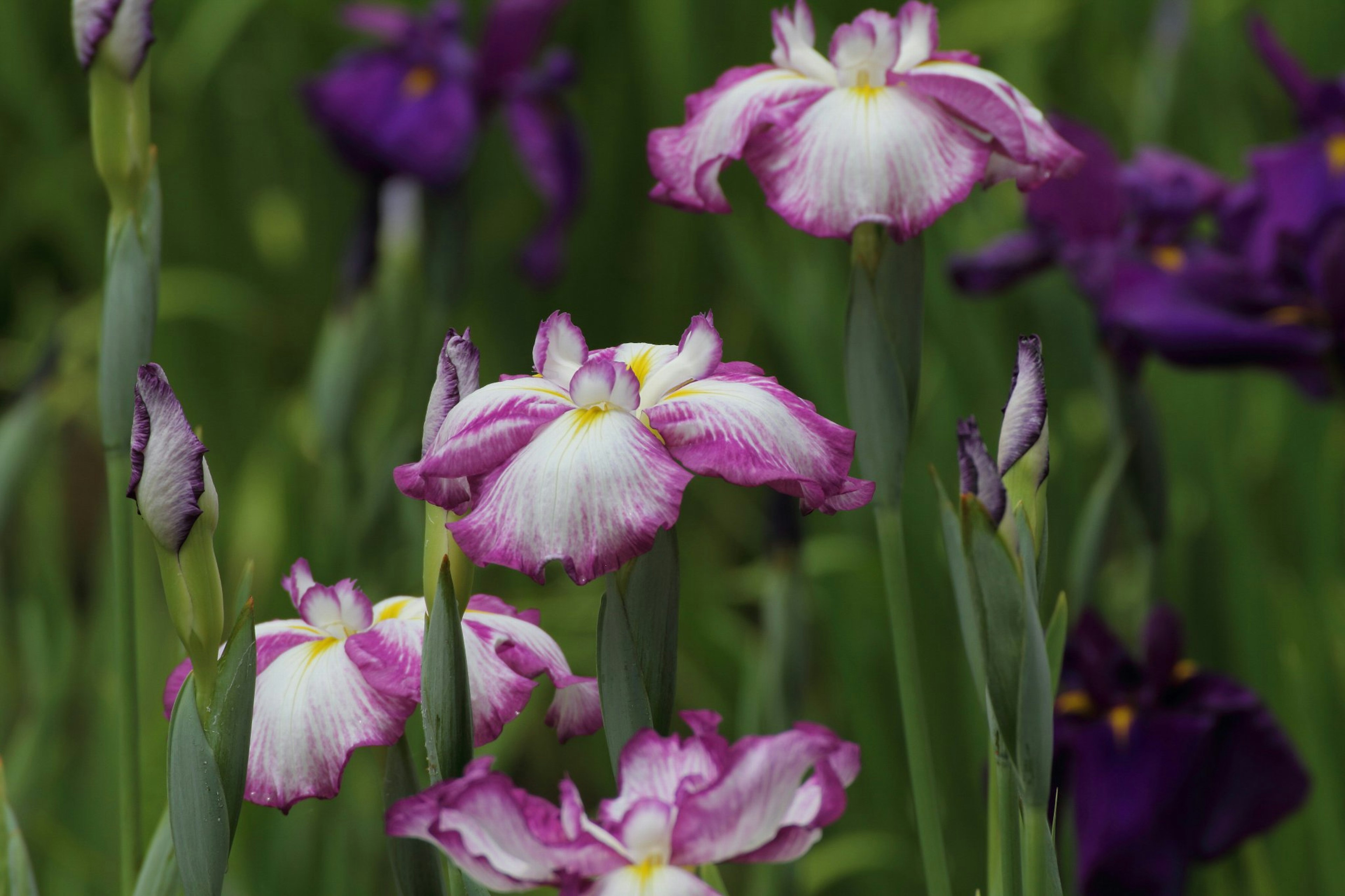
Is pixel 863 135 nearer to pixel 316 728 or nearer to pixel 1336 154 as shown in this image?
pixel 316 728

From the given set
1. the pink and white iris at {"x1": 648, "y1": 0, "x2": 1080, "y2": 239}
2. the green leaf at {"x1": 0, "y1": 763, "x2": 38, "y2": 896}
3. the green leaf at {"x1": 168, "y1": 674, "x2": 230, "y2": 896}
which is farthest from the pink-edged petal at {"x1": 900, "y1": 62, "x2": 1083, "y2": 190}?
the green leaf at {"x1": 0, "y1": 763, "x2": 38, "y2": 896}

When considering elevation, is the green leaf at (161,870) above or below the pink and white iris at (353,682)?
below

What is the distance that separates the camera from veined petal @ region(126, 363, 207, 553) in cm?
36

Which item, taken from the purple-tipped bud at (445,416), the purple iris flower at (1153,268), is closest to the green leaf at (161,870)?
the purple-tipped bud at (445,416)

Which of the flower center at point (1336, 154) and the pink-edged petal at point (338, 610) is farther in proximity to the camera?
the flower center at point (1336, 154)

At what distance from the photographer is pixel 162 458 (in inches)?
14.2

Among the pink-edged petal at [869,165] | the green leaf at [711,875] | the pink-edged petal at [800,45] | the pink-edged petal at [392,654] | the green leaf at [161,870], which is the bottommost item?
the green leaf at [711,875]

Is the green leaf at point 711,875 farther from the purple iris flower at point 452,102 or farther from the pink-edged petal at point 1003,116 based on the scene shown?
the purple iris flower at point 452,102

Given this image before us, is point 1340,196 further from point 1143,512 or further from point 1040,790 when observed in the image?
point 1040,790

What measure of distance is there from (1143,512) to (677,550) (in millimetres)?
568

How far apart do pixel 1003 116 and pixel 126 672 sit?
389 mm

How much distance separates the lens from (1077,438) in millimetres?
1304

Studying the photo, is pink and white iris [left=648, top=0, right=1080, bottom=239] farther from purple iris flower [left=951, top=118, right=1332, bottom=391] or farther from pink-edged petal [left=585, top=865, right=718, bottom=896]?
purple iris flower [left=951, top=118, right=1332, bottom=391]

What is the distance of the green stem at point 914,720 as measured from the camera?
468mm
